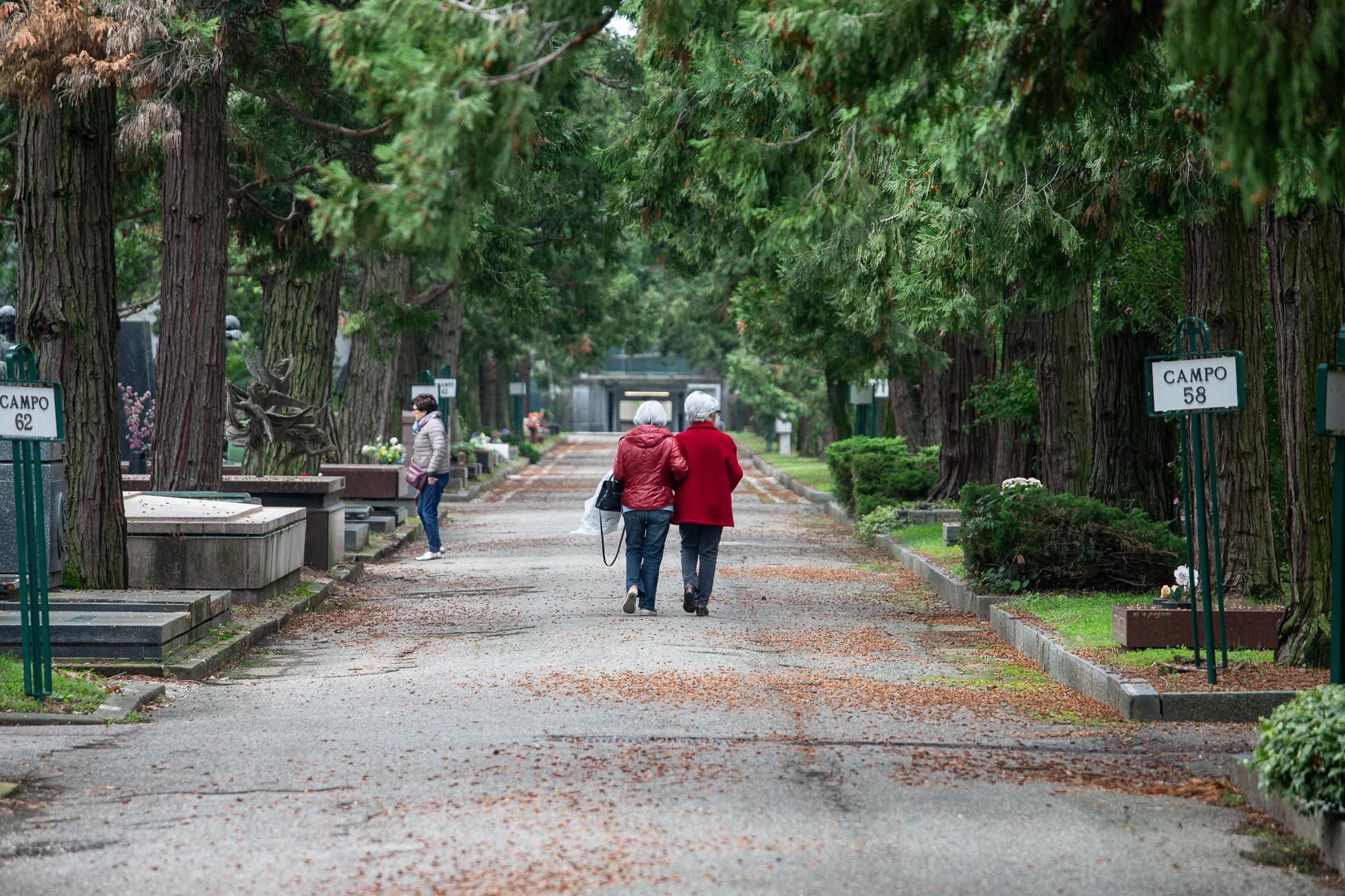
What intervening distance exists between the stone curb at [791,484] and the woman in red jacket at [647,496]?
1815 cm

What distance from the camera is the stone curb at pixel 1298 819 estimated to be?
5898 millimetres

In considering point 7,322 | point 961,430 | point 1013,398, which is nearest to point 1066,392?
point 1013,398

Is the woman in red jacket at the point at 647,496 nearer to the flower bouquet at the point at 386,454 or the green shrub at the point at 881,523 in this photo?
the green shrub at the point at 881,523

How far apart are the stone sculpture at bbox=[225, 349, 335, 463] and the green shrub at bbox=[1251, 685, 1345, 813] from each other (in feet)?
45.5

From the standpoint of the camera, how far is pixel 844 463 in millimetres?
28594

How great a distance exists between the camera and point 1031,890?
5.48 m

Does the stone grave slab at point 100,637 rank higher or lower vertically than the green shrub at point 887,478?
lower

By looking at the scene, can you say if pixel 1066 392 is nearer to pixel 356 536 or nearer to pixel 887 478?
pixel 887 478

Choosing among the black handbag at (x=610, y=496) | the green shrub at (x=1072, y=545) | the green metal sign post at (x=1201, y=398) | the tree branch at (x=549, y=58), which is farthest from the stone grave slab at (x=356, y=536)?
the tree branch at (x=549, y=58)

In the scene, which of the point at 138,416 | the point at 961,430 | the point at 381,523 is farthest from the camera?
the point at 138,416

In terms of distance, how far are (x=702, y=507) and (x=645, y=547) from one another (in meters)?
0.62

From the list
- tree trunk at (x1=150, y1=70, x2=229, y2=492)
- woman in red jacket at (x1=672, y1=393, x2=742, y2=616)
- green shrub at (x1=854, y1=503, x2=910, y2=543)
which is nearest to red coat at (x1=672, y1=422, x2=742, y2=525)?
woman in red jacket at (x1=672, y1=393, x2=742, y2=616)

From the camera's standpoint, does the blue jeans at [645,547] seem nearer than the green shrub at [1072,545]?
Yes

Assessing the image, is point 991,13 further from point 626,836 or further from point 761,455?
point 761,455
